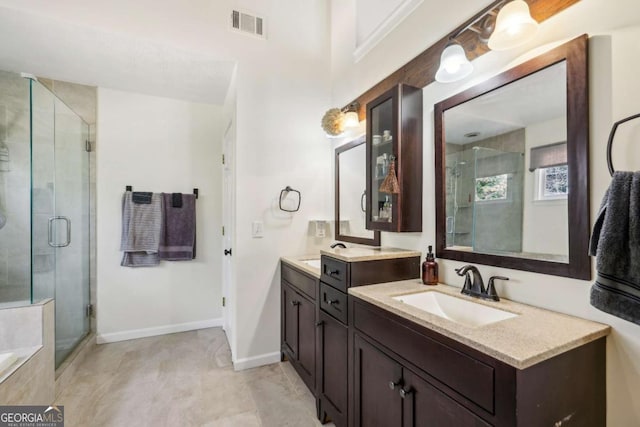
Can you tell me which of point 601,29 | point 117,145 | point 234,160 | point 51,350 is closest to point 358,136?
point 234,160

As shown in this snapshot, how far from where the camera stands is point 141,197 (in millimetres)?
2871

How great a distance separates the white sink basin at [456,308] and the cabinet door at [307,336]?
73 centimetres

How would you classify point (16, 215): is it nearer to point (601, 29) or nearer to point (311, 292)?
point (311, 292)

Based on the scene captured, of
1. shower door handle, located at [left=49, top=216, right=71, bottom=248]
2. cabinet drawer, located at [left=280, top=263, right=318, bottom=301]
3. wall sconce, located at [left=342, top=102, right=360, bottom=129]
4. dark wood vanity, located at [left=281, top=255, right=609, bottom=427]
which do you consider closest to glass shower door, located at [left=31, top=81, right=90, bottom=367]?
shower door handle, located at [left=49, top=216, right=71, bottom=248]

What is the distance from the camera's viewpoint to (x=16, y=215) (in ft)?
7.73

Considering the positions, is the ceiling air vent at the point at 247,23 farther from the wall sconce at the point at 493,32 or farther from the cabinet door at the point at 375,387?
the cabinet door at the point at 375,387

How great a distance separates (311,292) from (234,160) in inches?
50.7

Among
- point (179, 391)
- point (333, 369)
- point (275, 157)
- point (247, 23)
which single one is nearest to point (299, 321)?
point (333, 369)

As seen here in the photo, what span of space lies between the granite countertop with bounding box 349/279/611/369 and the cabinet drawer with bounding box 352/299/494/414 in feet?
0.17

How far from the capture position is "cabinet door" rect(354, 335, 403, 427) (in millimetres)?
1142

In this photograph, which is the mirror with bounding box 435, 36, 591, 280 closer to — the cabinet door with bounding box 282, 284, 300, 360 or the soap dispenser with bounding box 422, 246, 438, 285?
the soap dispenser with bounding box 422, 246, 438, 285

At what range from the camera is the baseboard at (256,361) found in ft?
7.68

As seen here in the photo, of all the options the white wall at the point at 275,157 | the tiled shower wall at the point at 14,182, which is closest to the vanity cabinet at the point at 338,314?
the white wall at the point at 275,157

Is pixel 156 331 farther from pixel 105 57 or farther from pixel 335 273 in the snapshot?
pixel 105 57
